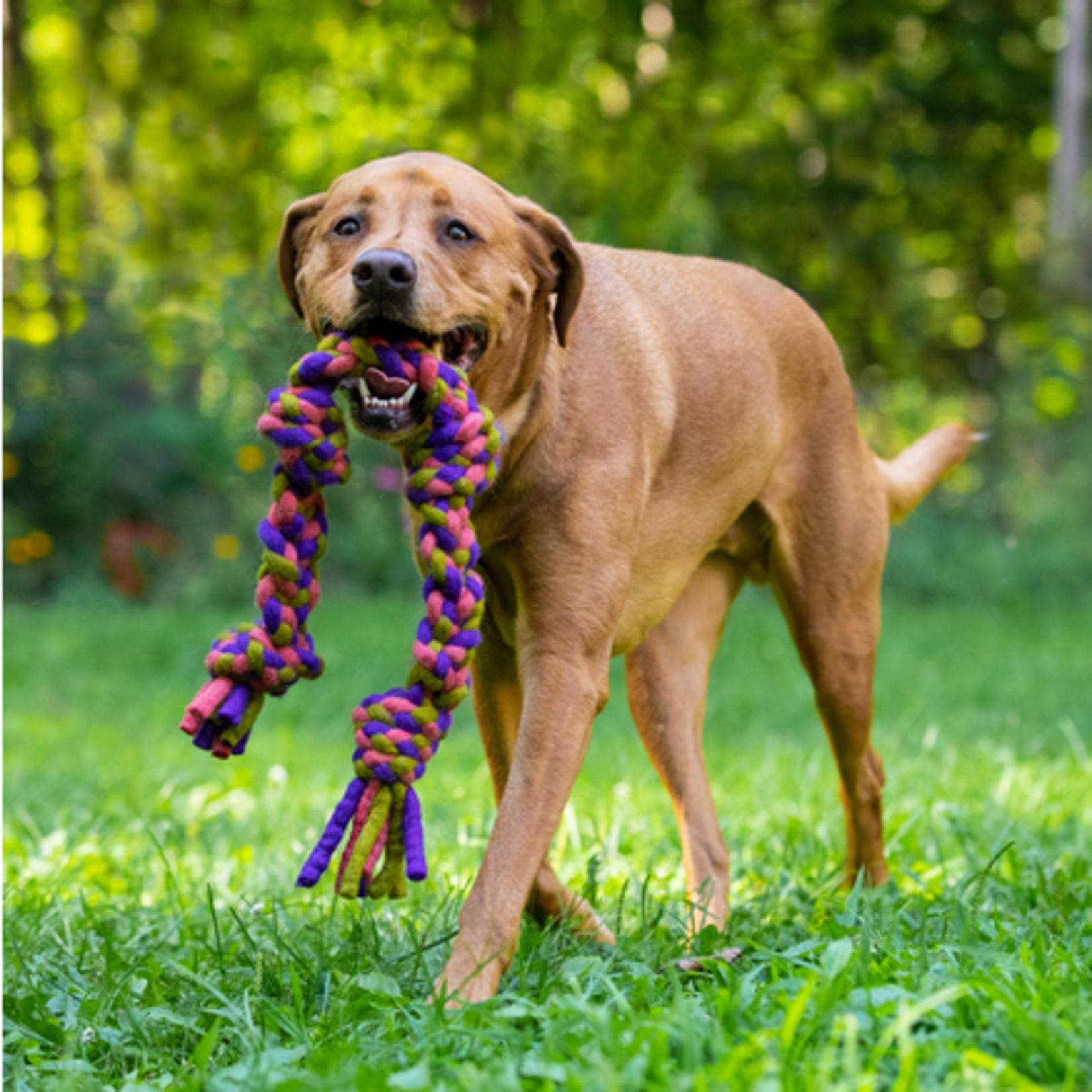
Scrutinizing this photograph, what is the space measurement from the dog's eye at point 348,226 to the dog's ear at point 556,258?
1.15ft

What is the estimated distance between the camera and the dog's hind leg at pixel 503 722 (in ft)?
10.8

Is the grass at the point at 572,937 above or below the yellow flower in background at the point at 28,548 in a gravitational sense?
above

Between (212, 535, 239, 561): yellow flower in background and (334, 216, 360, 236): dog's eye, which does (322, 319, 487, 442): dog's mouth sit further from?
(212, 535, 239, 561): yellow flower in background

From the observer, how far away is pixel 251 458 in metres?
10.9

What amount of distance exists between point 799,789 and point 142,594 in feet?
23.6

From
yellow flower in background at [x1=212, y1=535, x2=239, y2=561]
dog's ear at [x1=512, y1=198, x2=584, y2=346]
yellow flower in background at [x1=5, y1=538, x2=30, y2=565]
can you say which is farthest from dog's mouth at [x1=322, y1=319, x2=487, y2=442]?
yellow flower in background at [x1=5, y1=538, x2=30, y2=565]

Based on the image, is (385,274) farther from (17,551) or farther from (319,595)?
(17,551)

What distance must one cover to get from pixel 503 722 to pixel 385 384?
3.41 feet

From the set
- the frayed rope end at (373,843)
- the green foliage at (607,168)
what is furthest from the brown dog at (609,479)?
the green foliage at (607,168)

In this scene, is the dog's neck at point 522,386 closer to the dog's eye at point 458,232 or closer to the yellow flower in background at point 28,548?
the dog's eye at point 458,232

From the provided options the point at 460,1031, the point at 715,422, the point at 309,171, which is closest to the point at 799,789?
the point at 715,422

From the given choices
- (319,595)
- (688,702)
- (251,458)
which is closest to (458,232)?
(319,595)

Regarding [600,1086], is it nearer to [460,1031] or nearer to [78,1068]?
[460,1031]

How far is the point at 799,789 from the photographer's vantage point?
5082 mm
